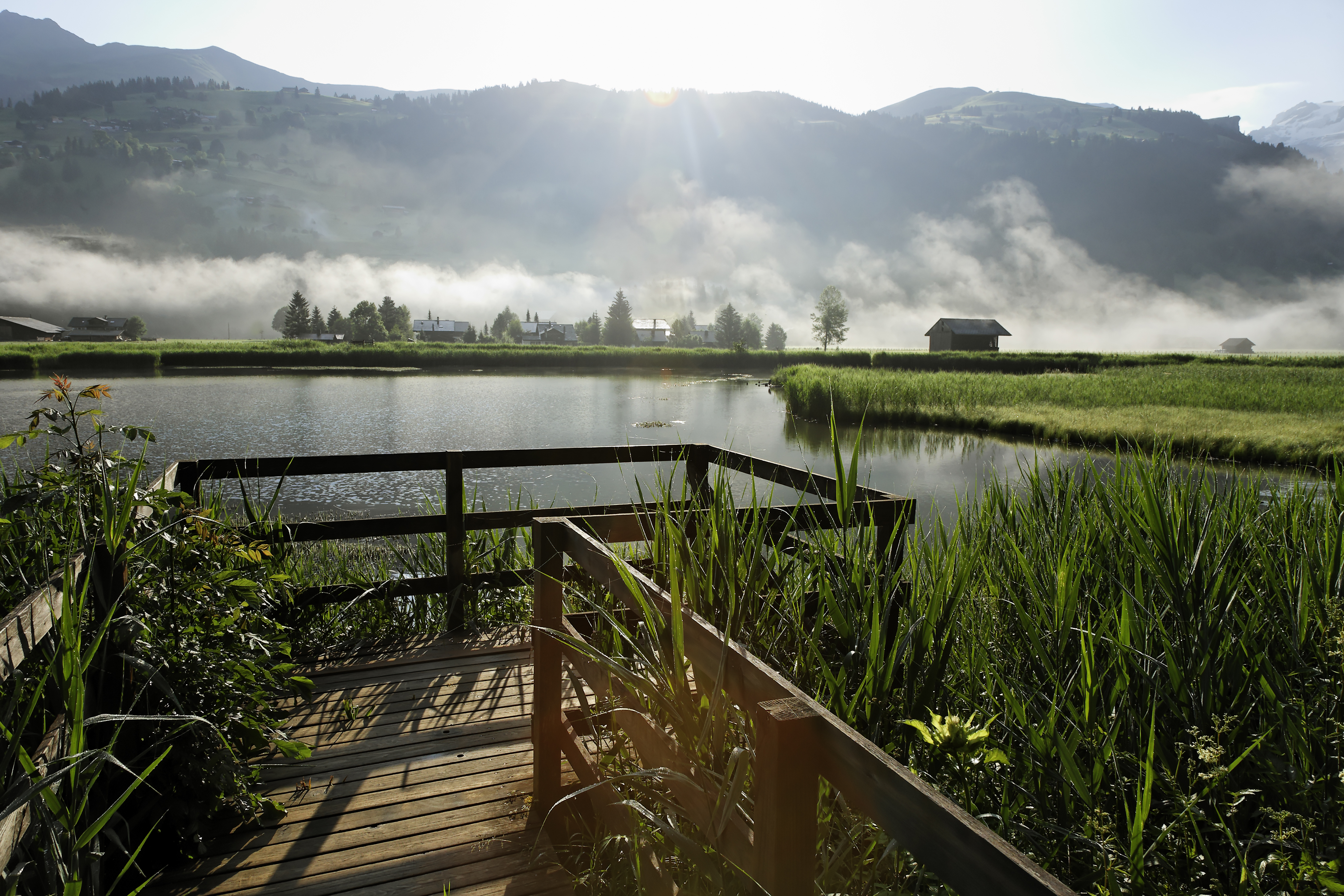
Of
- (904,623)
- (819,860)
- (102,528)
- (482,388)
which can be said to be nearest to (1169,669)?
(904,623)

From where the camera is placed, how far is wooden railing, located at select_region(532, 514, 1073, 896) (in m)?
0.67

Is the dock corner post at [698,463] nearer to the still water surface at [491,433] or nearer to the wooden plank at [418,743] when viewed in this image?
the still water surface at [491,433]

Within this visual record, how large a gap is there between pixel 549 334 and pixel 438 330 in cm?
1986

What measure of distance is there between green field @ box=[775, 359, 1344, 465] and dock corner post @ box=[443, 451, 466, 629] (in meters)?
9.45

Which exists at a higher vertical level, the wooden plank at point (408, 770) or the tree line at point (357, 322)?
the tree line at point (357, 322)

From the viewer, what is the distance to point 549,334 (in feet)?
414

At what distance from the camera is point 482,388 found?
106ft

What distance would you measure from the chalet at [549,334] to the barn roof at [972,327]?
66097mm

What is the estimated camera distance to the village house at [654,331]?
395 ft

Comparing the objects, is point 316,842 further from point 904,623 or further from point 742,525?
point 904,623

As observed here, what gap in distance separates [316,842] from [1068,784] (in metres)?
2.17

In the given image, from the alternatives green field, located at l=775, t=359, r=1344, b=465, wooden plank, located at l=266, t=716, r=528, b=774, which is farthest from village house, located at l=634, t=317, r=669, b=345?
wooden plank, located at l=266, t=716, r=528, b=774

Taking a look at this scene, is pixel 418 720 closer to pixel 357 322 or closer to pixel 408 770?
pixel 408 770

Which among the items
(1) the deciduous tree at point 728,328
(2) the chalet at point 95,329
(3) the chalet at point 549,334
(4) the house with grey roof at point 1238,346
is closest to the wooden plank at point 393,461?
(1) the deciduous tree at point 728,328
